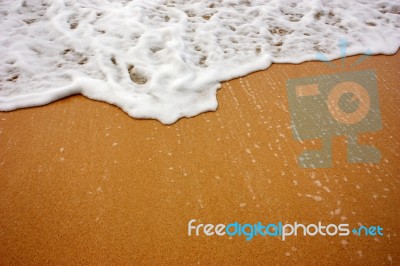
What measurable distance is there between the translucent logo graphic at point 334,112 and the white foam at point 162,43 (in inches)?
17.9

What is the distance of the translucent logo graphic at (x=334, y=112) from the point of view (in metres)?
1.76

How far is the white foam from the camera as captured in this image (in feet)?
7.26

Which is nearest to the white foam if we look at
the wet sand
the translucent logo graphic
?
the wet sand

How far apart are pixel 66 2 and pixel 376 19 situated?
158 inches

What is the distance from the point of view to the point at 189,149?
5.91 feet

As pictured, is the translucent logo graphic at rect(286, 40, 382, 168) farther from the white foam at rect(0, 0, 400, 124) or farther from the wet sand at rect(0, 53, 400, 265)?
the white foam at rect(0, 0, 400, 124)

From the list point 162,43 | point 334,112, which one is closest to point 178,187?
point 334,112

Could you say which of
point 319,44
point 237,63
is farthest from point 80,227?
point 319,44

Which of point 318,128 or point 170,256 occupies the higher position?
point 318,128

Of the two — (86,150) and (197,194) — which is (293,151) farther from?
(86,150)

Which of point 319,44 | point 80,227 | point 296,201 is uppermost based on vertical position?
point 319,44

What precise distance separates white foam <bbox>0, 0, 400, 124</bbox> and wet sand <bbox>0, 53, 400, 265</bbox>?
9.2 inches

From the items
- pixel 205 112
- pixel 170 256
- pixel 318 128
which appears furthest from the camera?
pixel 205 112

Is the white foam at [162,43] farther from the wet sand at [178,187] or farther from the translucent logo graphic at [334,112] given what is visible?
the translucent logo graphic at [334,112]
